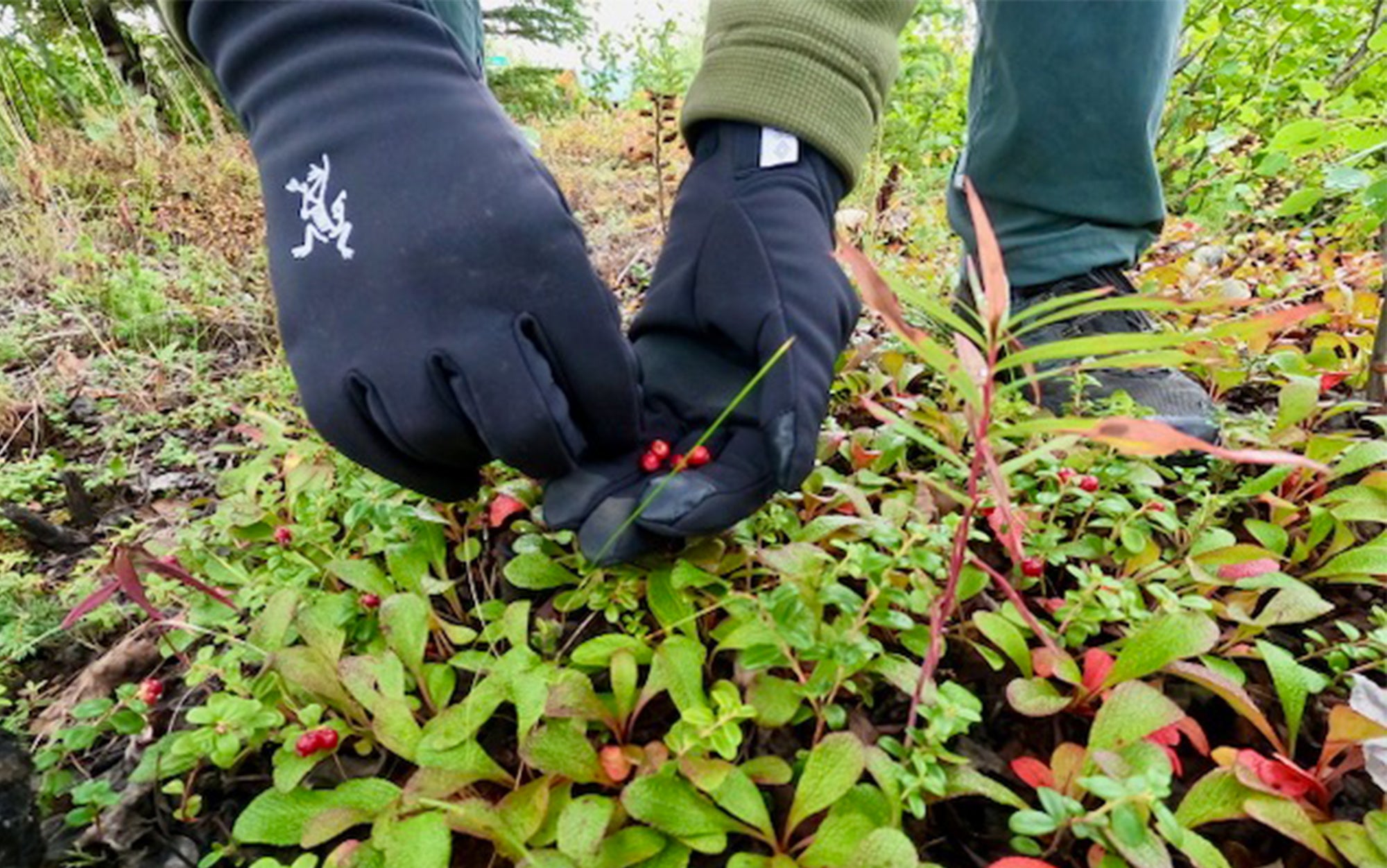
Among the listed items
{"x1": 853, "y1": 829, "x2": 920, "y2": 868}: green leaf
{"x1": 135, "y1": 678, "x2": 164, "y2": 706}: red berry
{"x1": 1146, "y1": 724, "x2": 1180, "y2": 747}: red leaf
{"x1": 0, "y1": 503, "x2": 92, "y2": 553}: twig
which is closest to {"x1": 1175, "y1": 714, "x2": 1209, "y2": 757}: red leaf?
{"x1": 1146, "y1": 724, "x2": 1180, "y2": 747}: red leaf

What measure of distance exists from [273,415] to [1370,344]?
2.55 meters

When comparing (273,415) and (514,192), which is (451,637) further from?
(273,415)

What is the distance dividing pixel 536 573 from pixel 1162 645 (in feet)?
2.63

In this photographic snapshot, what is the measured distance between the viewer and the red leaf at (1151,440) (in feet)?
1.63

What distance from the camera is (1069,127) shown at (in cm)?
149

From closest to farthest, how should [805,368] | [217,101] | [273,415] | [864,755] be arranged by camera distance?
1. [864,755]
2. [805,368]
3. [273,415]
4. [217,101]

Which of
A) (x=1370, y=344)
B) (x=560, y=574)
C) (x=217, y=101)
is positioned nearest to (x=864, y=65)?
(x=560, y=574)

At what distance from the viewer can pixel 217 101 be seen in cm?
598

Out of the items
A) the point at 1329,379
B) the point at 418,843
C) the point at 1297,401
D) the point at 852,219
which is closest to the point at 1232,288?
the point at 1329,379

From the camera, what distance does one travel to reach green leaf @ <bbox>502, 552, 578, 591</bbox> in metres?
1.15

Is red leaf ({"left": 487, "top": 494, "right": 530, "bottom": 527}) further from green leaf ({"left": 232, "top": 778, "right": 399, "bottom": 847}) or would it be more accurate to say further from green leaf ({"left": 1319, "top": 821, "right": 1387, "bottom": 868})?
green leaf ({"left": 1319, "top": 821, "right": 1387, "bottom": 868})

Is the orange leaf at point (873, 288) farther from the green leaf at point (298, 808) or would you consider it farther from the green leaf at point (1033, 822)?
the green leaf at point (298, 808)

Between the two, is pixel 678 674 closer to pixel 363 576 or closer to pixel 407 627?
pixel 407 627

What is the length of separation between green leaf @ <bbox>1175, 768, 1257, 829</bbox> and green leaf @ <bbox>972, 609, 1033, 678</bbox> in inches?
8.1
